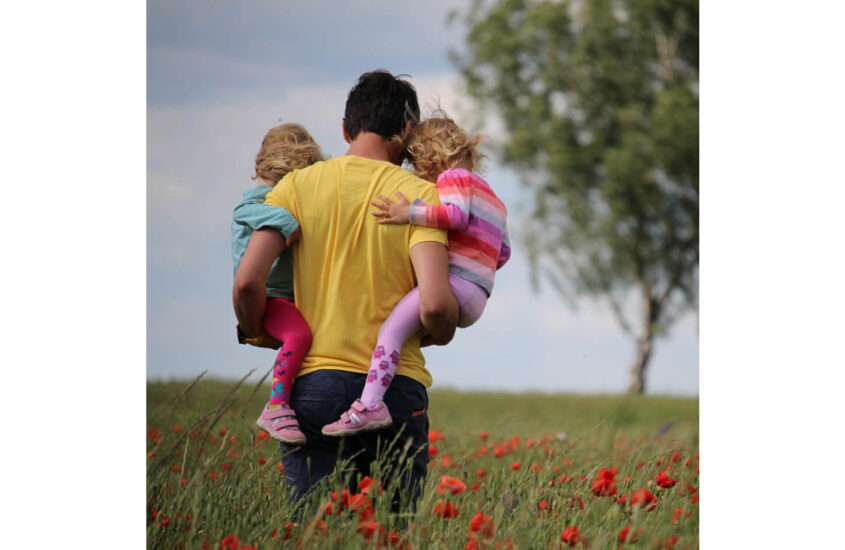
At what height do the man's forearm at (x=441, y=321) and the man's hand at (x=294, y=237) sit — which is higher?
the man's hand at (x=294, y=237)

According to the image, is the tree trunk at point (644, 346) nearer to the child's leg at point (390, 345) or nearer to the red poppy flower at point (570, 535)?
the red poppy flower at point (570, 535)

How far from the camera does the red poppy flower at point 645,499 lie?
8.91 ft

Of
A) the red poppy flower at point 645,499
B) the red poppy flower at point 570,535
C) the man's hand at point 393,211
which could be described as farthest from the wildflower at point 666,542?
the man's hand at point 393,211

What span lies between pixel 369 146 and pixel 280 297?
1.72 ft

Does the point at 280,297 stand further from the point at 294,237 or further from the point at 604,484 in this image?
the point at 604,484

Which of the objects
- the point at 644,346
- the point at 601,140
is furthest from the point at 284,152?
the point at 601,140

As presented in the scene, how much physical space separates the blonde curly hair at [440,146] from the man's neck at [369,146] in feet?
0.31

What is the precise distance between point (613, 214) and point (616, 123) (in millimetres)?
996

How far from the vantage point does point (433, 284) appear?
7.96 ft

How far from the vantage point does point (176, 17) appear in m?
3.51

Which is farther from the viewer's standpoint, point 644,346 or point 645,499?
point 644,346

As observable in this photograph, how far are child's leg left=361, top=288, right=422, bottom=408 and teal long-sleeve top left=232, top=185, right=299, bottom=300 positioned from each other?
0.36m

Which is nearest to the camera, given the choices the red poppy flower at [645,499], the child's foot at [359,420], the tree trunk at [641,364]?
the child's foot at [359,420]
